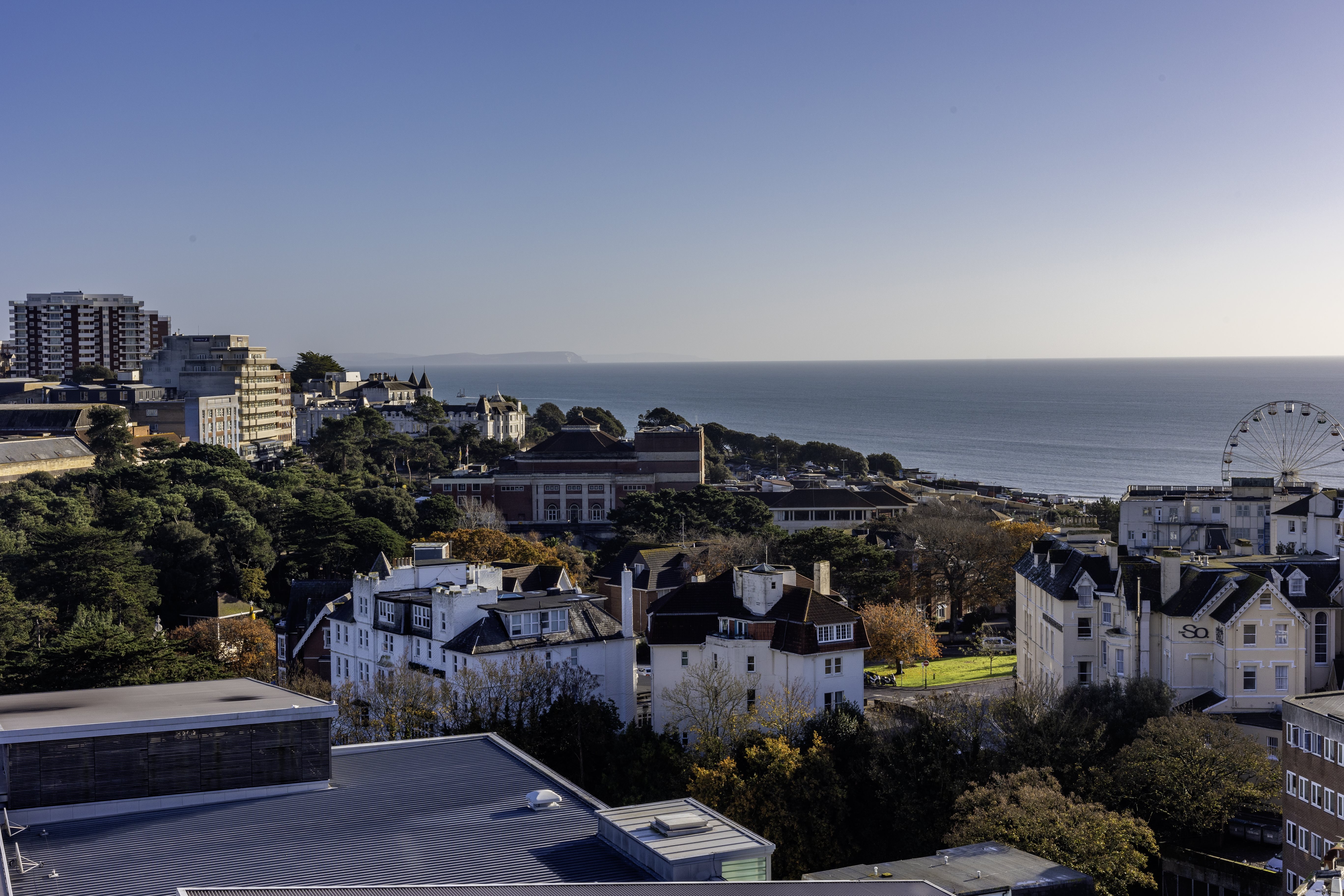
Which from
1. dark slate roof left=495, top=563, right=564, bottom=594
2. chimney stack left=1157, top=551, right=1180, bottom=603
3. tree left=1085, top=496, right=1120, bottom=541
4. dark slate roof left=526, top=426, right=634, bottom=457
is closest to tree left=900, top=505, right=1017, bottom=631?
tree left=1085, top=496, right=1120, bottom=541

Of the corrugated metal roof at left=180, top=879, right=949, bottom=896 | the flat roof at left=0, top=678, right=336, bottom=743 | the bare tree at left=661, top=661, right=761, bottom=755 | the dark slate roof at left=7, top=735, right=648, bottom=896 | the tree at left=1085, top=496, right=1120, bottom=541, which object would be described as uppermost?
the flat roof at left=0, top=678, right=336, bottom=743

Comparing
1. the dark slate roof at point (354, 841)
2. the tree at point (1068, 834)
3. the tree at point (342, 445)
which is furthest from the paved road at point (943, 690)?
the tree at point (342, 445)

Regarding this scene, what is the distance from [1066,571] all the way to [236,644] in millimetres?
29591

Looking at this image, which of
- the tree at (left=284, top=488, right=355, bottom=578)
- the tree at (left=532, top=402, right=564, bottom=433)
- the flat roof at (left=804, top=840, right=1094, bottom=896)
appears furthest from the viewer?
the tree at (left=532, top=402, right=564, bottom=433)

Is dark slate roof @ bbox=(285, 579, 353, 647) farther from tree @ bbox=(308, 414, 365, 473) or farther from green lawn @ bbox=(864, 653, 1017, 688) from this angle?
tree @ bbox=(308, 414, 365, 473)

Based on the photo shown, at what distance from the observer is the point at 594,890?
1561cm

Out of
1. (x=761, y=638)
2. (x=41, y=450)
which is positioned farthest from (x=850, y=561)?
(x=41, y=450)

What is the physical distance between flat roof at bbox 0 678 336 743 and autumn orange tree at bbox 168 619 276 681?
18941 mm

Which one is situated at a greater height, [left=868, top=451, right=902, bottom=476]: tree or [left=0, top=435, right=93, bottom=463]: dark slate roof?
[left=0, top=435, right=93, bottom=463]: dark slate roof

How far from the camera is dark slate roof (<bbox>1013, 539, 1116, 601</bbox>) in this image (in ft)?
131

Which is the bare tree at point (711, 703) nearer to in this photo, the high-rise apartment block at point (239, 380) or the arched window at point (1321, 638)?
the arched window at point (1321, 638)

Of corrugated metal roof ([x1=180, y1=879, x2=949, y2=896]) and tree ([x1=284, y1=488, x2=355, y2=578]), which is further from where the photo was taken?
tree ([x1=284, y1=488, x2=355, y2=578])

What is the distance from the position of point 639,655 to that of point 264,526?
25622mm

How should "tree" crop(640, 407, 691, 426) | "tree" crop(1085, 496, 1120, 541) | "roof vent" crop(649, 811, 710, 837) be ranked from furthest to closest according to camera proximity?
"tree" crop(640, 407, 691, 426)
"tree" crop(1085, 496, 1120, 541)
"roof vent" crop(649, 811, 710, 837)
